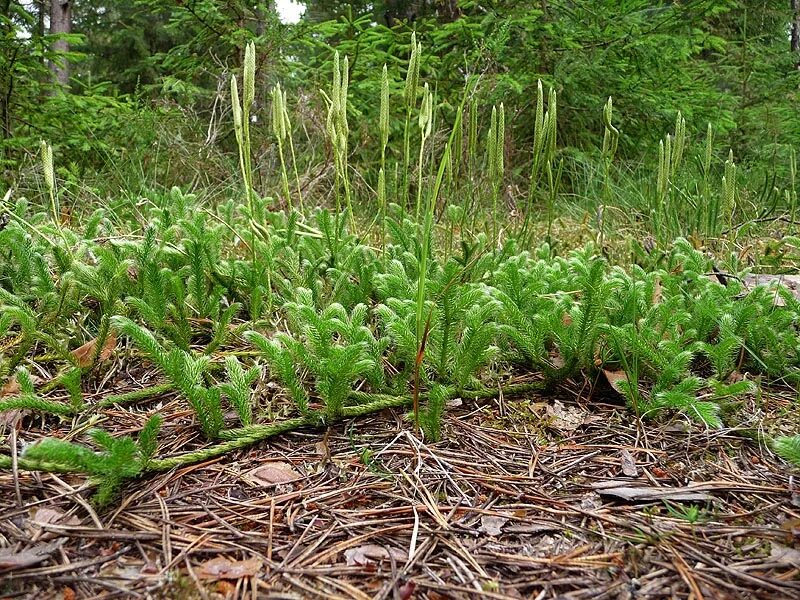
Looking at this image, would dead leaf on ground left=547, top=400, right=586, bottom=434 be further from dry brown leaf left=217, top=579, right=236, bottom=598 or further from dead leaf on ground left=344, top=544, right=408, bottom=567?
dry brown leaf left=217, top=579, right=236, bottom=598

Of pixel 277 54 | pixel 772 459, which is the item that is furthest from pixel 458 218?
pixel 277 54

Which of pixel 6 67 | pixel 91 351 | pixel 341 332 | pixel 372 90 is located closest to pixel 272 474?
pixel 341 332

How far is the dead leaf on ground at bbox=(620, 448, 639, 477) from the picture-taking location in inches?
48.4

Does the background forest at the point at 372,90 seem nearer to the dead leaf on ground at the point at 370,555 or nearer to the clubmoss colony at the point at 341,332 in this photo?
the clubmoss colony at the point at 341,332

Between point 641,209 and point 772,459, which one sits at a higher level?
point 641,209

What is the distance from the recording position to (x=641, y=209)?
389cm

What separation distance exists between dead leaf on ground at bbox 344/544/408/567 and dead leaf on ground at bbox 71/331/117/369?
39.5 inches

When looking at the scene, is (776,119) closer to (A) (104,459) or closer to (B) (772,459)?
(B) (772,459)

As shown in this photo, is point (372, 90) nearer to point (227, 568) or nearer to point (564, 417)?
point (564, 417)

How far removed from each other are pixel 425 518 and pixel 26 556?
704mm

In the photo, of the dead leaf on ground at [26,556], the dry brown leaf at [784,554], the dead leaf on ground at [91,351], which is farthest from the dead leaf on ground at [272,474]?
the dry brown leaf at [784,554]

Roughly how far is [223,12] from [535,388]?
5.36 meters

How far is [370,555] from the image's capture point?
983mm

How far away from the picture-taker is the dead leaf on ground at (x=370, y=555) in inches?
38.2
